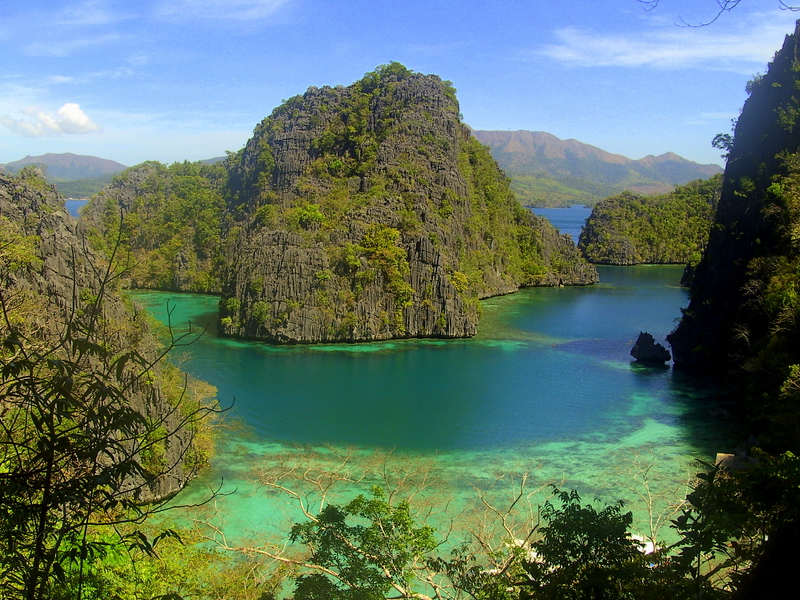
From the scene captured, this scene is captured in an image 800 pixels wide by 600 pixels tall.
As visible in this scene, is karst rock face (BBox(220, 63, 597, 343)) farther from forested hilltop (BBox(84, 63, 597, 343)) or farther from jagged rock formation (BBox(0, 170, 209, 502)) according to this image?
jagged rock formation (BBox(0, 170, 209, 502))

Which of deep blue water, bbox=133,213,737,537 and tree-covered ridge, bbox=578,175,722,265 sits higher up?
tree-covered ridge, bbox=578,175,722,265

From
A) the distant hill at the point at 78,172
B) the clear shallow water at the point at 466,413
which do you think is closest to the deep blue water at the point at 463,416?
the clear shallow water at the point at 466,413

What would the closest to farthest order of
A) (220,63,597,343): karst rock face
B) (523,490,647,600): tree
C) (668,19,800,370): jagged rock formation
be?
(523,490,647,600): tree
(668,19,800,370): jagged rock formation
(220,63,597,343): karst rock face

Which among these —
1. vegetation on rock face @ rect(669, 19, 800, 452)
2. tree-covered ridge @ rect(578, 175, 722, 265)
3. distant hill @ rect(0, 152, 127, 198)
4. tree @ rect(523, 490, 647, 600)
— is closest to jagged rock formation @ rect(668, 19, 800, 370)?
vegetation on rock face @ rect(669, 19, 800, 452)

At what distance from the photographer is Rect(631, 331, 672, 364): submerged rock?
129 ft

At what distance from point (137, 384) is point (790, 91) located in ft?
123

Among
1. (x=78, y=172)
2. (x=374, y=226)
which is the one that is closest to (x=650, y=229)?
(x=374, y=226)

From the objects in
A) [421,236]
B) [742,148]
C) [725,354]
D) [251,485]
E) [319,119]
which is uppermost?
[319,119]

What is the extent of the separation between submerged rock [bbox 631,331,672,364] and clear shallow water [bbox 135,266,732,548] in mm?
873

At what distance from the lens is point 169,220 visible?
71500 mm

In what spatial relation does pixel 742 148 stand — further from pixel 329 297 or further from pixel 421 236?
pixel 329 297

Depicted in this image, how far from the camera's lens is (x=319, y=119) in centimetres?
6406

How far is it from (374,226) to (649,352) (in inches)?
885

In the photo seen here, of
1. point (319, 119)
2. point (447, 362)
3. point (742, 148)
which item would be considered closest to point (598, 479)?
point (447, 362)
